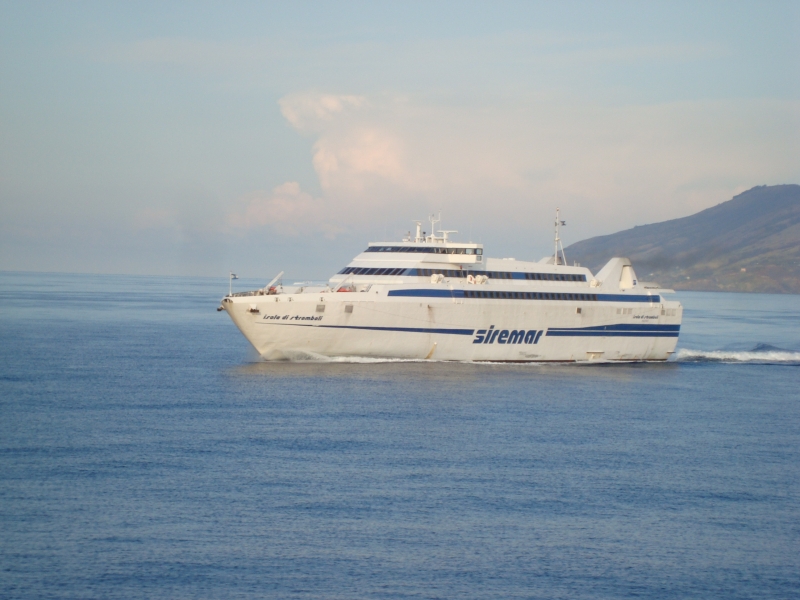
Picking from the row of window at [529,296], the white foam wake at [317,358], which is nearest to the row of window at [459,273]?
the row of window at [529,296]

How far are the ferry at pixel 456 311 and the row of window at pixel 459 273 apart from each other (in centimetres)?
7

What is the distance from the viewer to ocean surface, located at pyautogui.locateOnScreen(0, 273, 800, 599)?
74.9 feet

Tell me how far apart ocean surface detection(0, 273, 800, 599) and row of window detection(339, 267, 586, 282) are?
6124 millimetres

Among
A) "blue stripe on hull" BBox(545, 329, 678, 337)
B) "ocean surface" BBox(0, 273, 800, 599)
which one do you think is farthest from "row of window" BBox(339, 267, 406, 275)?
"blue stripe on hull" BBox(545, 329, 678, 337)

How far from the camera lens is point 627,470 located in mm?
33250

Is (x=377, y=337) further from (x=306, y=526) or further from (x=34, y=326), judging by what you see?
(x=34, y=326)

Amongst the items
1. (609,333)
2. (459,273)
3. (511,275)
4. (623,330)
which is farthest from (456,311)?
(623,330)

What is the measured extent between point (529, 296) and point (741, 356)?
20995 mm

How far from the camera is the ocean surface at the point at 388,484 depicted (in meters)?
22.8

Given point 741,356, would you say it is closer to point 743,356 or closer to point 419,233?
point 743,356

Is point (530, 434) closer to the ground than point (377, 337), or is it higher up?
closer to the ground

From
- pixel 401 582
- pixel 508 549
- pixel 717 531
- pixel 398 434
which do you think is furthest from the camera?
pixel 398 434

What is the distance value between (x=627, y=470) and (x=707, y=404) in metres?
17.2

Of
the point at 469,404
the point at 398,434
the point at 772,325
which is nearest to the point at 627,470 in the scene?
the point at 398,434
